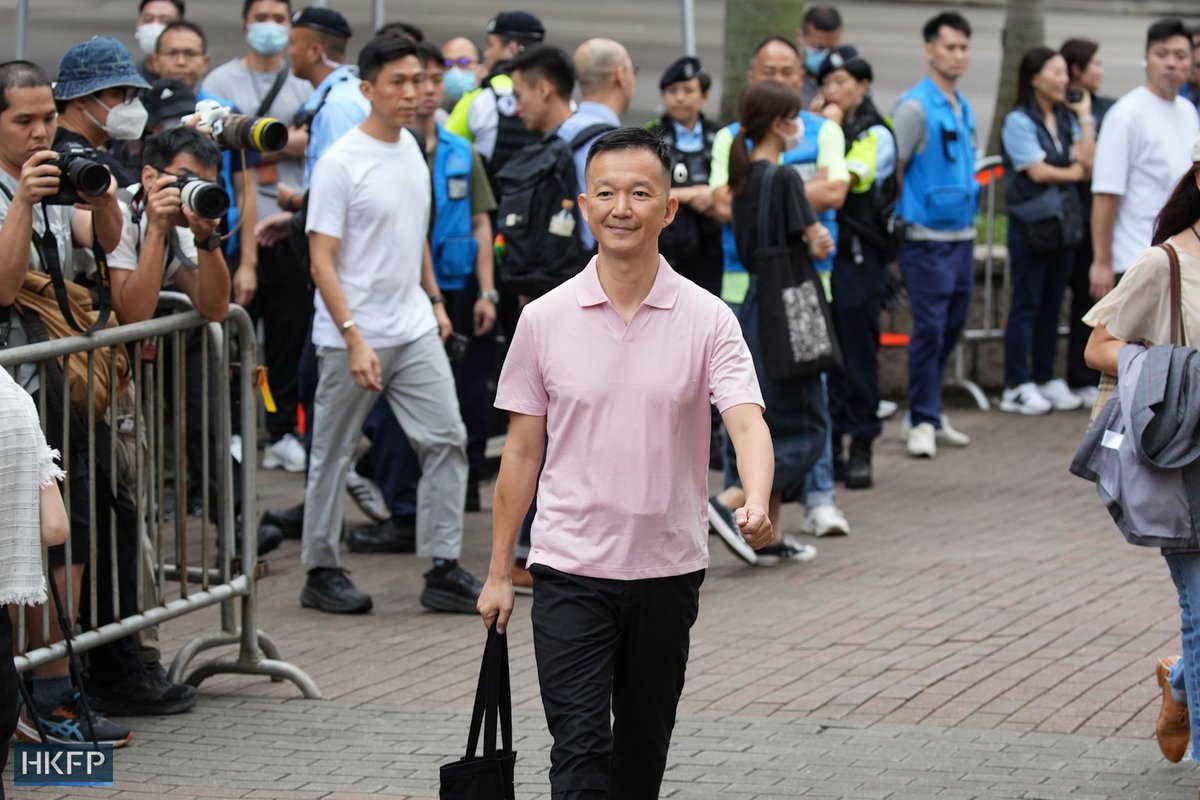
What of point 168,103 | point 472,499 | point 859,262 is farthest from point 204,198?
point 859,262

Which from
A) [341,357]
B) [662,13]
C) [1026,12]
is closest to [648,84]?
[662,13]

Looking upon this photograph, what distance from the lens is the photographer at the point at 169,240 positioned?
19.9ft

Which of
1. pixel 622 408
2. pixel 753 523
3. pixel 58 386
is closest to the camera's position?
pixel 753 523

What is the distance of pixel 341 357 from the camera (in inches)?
297

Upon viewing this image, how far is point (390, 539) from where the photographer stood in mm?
9000

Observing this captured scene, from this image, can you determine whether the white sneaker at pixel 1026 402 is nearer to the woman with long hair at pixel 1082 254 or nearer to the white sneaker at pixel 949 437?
the woman with long hair at pixel 1082 254

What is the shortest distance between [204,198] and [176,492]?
0.98 meters

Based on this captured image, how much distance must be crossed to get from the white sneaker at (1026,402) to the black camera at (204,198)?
7.73 metres

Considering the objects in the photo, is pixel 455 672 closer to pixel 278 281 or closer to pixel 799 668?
pixel 799 668

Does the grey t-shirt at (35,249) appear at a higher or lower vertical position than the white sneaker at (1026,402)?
higher

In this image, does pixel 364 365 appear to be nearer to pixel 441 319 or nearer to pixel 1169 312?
pixel 441 319

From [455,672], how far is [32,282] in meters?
2.03

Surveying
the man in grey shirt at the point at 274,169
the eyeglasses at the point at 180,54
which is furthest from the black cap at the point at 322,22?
the man in grey shirt at the point at 274,169

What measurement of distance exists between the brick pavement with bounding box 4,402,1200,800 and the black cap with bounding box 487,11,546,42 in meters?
2.97
